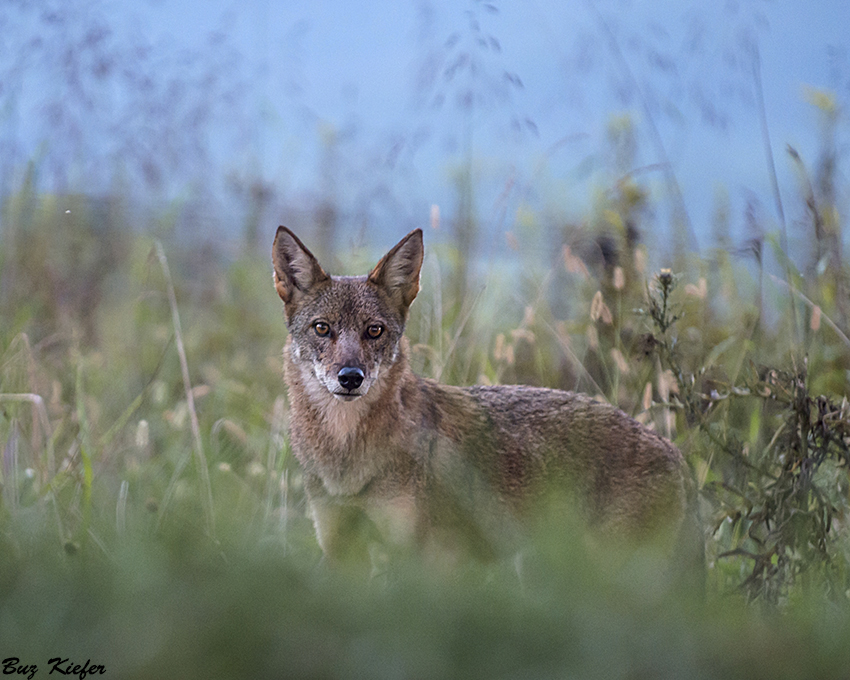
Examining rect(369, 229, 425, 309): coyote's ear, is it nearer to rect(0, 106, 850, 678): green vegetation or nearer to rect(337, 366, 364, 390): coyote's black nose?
rect(337, 366, 364, 390): coyote's black nose

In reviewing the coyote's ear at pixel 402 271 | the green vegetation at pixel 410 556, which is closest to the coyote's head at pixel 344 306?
the coyote's ear at pixel 402 271

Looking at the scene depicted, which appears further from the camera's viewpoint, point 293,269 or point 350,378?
point 293,269

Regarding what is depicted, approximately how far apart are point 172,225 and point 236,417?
2054 mm

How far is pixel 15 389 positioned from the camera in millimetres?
5680

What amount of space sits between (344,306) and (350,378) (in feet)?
1.57

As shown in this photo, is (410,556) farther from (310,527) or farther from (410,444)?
(310,527)

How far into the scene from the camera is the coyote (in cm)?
429

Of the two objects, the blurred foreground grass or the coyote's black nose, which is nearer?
the blurred foreground grass

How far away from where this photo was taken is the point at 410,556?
3412 mm

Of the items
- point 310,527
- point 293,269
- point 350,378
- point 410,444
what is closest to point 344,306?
point 293,269

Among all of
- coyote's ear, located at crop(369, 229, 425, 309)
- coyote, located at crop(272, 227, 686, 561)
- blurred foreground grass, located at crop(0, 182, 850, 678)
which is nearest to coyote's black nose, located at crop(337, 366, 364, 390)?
coyote, located at crop(272, 227, 686, 561)

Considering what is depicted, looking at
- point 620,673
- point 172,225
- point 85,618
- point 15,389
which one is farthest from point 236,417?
point 620,673

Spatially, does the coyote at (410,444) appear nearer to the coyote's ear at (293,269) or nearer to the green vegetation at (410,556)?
the coyote's ear at (293,269)

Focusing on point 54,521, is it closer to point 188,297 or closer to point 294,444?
point 294,444
